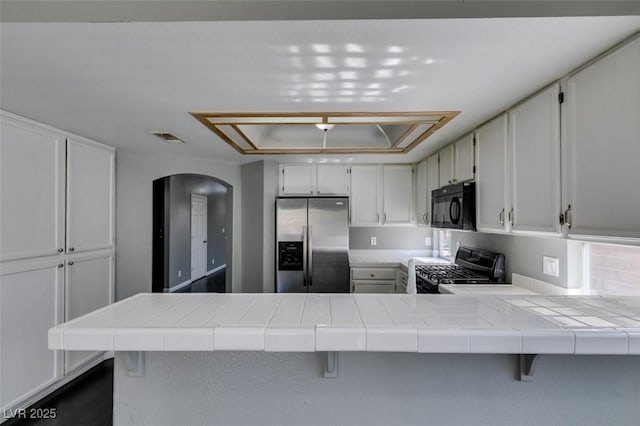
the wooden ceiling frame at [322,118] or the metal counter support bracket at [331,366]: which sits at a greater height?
the wooden ceiling frame at [322,118]

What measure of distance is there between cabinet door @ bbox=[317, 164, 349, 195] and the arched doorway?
3.88ft

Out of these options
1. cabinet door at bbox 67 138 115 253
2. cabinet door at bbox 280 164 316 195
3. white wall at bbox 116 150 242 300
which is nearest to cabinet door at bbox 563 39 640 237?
cabinet door at bbox 280 164 316 195

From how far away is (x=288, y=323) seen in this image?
917 millimetres

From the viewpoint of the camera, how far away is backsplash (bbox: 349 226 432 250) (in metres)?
4.07

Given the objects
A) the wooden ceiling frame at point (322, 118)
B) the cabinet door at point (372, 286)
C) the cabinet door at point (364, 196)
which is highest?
the wooden ceiling frame at point (322, 118)

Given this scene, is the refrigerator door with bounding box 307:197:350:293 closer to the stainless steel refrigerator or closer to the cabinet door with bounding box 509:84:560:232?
the stainless steel refrigerator

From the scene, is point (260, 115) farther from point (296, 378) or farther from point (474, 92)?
point (296, 378)

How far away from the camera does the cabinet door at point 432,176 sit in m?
3.06

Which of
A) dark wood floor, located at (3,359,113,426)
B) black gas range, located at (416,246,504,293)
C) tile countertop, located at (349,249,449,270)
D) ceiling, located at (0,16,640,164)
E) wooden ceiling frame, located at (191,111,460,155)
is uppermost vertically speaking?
ceiling, located at (0,16,640,164)

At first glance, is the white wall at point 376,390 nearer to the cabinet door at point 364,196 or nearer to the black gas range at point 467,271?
the black gas range at point 467,271

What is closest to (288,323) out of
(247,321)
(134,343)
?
(247,321)

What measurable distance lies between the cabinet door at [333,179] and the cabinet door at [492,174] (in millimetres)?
1730

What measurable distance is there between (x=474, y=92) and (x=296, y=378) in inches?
66.7

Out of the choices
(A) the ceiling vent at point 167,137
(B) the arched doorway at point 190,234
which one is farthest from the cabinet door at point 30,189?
(B) the arched doorway at point 190,234
